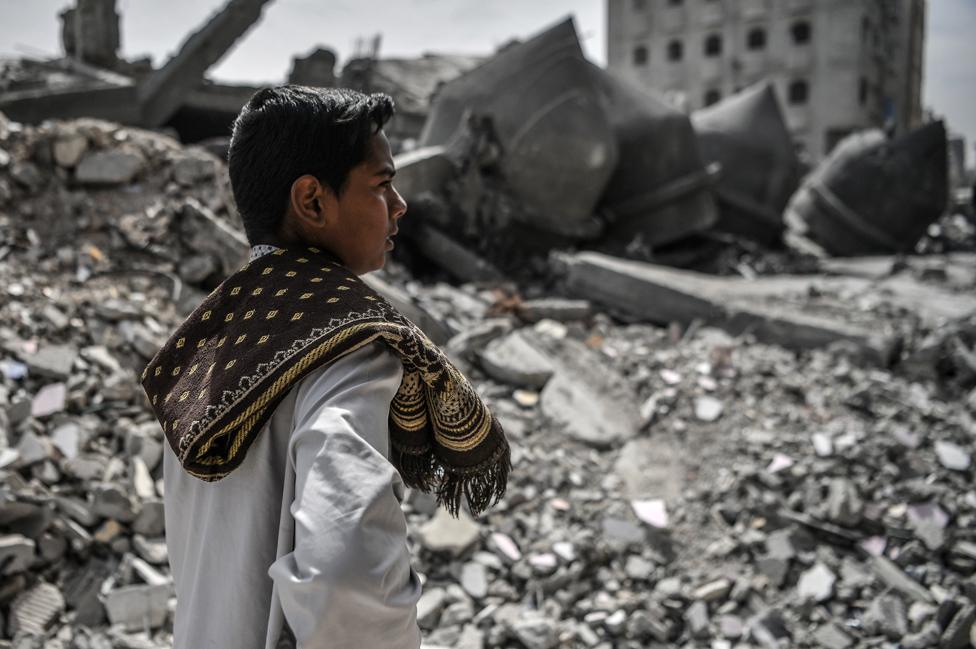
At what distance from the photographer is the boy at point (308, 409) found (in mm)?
798

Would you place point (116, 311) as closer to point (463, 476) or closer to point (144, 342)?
point (144, 342)

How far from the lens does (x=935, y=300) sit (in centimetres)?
583

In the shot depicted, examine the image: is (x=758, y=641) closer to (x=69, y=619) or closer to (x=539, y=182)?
(x=69, y=619)

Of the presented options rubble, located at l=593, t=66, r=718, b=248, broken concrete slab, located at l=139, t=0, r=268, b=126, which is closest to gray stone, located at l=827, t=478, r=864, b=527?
rubble, located at l=593, t=66, r=718, b=248

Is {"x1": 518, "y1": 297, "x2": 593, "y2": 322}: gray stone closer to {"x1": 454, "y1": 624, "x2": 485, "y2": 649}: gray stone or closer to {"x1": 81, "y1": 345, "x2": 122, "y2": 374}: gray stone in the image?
{"x1": 81, "y1": 345, "x2": 122, "y2": 374}: gray stone

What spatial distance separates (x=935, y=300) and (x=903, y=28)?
31.7 m

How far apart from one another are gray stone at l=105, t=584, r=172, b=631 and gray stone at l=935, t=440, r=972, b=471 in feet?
11.5

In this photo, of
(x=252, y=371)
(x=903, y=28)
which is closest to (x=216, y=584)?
(x=252, y=371)

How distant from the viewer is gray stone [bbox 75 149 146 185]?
4.59m

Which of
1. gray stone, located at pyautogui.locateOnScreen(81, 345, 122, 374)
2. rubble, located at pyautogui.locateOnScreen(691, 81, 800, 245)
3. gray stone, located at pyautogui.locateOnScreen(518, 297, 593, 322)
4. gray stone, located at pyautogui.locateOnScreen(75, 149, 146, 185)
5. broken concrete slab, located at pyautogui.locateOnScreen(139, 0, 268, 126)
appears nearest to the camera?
gray stone, located at pyautogui.locateOnScreen(81, 345, 122, 374)

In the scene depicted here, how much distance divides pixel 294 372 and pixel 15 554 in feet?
7.27

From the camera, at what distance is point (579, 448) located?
3.78 metres

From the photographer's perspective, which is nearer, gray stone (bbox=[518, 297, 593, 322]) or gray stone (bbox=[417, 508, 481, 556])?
gray stone (bbox=[417, 508, 481, 556])

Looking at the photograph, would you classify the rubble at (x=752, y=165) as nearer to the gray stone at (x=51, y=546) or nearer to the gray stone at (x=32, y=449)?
the gray stone at (x=32, y=449)
